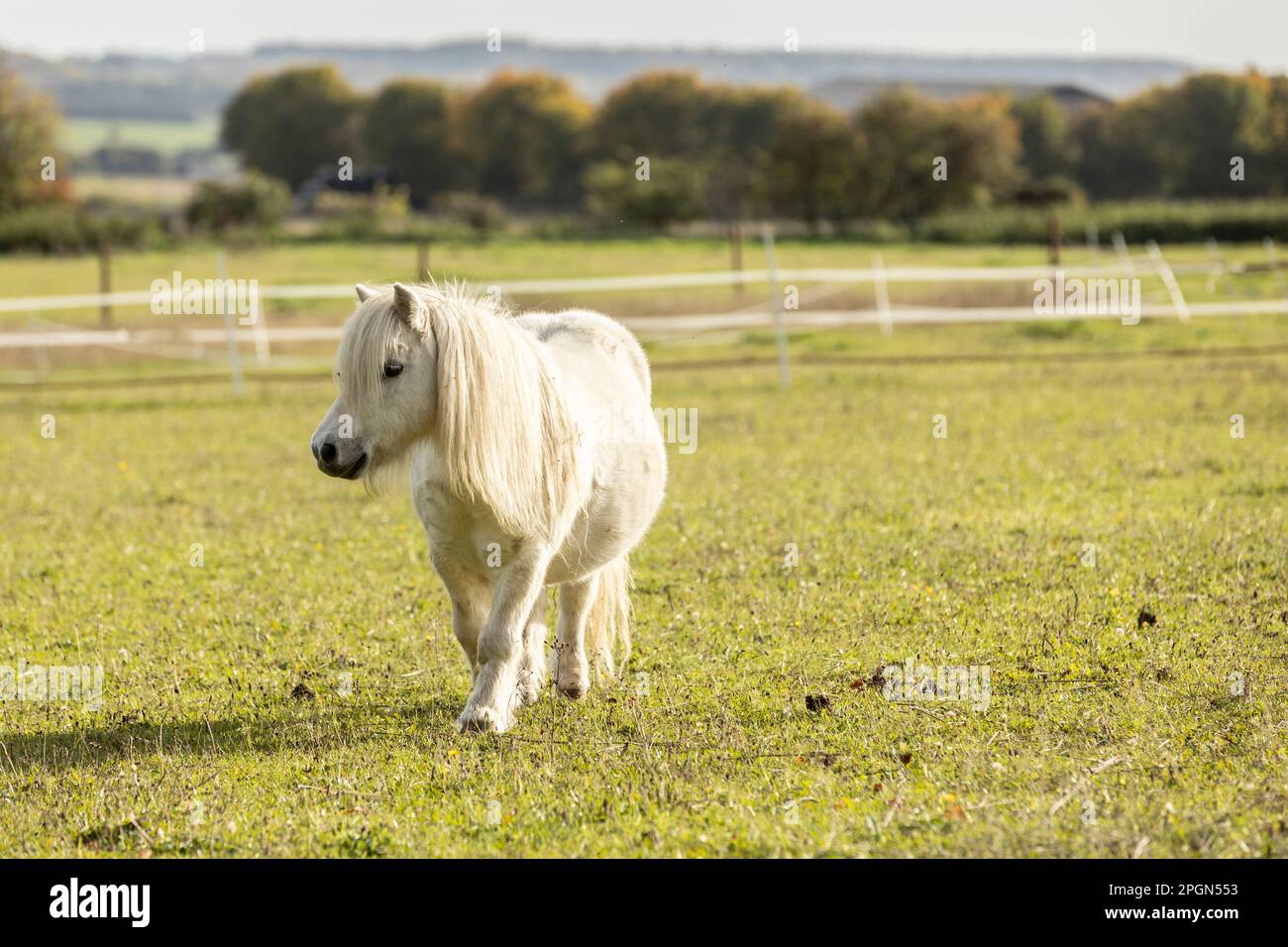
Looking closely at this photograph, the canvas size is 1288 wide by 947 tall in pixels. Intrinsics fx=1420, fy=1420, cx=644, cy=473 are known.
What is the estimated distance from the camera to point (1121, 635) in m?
6.83

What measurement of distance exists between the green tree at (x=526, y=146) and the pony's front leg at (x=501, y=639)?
9952 cm

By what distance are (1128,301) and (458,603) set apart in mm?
22776

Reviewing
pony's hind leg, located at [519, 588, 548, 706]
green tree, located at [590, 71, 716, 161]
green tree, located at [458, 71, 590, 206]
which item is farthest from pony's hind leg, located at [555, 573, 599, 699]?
green tree, located at [458, 71, 590, 206]

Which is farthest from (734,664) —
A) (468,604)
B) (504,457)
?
(504,457)

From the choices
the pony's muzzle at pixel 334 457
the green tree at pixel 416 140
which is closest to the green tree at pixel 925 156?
the pony's muzzle at pixel 334 457

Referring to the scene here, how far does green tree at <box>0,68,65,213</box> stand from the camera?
227 ft

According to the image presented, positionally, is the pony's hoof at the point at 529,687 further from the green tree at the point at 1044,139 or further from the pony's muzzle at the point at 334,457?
the green tree at the point at 1044,139

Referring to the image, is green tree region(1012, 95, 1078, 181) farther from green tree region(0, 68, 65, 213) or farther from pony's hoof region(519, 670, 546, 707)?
pony's hoof region(519, 670, 546, 707)

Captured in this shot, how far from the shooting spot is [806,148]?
58.6 m

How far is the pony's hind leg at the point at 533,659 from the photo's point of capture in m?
6.25

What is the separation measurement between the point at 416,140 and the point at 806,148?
63604 millimetres

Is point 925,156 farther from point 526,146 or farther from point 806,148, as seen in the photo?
point 526,146
